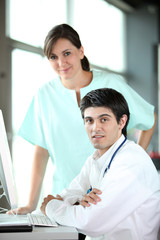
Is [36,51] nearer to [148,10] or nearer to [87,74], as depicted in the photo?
[87,74]

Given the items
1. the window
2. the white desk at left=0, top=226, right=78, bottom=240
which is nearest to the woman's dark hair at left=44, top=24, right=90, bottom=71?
the white desk at left=0, top=226, right=78, bottom=240

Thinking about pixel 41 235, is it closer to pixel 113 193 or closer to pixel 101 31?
pixel 113 193

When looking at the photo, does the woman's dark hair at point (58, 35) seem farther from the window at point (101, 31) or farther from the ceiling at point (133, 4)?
the ceiling at point (133, 4)

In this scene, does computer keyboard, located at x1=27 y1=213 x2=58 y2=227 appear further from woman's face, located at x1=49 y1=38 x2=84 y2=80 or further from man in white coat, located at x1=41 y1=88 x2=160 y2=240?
woman's face, located at x1=49 y1=38 x2=84 y2=80

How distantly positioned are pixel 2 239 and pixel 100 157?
53 cm

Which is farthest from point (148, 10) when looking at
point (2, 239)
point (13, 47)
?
point (2, 239)

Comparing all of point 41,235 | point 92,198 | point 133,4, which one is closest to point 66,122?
point 92,198

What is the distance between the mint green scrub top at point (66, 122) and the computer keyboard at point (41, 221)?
0.51 metres

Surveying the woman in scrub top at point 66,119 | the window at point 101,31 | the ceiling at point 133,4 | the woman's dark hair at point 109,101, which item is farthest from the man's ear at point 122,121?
the ceiling at point 133,4

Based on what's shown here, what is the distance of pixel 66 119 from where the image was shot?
75.4 inches

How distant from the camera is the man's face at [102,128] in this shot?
151 cm

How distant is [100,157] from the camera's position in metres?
1.53

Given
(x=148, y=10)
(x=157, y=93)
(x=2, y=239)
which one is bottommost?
(x=2, y=239)

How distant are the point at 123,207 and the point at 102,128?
1.18ft
